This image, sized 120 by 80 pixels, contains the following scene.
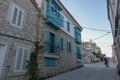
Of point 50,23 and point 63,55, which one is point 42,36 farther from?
point 63,55

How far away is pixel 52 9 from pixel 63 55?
4.96 meters

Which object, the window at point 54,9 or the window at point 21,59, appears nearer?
the window at point 21,59

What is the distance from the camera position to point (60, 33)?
13391 mm

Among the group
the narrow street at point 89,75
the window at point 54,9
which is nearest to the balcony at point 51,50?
the narrow street at point 89,75

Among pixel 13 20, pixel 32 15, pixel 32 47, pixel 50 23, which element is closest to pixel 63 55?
pixel 50 23

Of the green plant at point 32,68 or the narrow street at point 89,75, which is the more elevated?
the green plant at point 32,68

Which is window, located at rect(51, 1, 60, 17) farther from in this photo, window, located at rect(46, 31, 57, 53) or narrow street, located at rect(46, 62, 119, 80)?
narrow street, located at rect(46, 62, 119, 80)

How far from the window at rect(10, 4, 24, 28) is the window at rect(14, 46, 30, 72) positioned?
154cm

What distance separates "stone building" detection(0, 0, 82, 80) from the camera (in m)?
7.05

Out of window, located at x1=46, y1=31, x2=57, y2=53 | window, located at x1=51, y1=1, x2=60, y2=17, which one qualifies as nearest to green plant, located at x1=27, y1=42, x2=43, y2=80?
window, located at x1=46, y1=31, x2=57, y2=53

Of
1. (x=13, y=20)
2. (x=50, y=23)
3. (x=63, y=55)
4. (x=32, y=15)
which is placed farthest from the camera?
(x=63, y=55)

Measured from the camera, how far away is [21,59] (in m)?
8.07

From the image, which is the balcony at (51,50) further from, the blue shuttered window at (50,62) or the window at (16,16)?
the window at (16,16)

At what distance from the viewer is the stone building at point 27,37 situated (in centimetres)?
705
